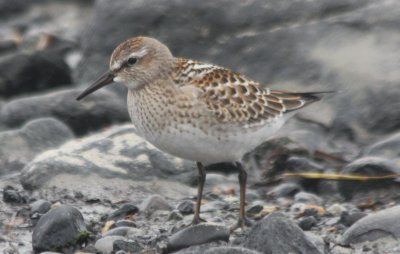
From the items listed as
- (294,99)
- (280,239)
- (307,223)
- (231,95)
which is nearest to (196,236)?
(280,239)

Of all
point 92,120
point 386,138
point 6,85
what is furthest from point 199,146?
point 6,85

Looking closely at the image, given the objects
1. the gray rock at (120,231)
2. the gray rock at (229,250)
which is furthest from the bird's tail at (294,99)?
the gray rock at (229,250)

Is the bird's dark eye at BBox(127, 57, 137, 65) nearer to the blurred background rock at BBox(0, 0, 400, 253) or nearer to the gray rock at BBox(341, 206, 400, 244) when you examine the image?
the blurred background rock at BBox(0, 0, 400, 253)

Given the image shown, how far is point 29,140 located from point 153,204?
2.40 metres

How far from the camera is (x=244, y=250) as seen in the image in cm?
644

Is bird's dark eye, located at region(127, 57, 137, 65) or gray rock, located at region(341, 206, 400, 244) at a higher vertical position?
bird's dark eye, located at region(127, 57, 137, 65)

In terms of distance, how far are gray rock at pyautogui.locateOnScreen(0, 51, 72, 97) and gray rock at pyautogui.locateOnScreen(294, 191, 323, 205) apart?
214 inches

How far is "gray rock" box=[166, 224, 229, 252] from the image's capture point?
7.16 metres

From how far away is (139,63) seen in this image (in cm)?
815

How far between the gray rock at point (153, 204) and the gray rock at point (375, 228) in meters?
1.87

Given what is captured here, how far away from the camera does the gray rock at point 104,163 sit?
9031 millimetres

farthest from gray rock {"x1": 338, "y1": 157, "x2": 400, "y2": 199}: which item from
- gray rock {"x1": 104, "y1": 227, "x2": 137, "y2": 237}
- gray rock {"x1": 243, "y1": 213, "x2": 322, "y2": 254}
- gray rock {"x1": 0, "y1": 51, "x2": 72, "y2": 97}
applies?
gray rock {"x1": 0, "y1": 51, "x2": 72, "y2": 97}

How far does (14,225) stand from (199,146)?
1.80 meters

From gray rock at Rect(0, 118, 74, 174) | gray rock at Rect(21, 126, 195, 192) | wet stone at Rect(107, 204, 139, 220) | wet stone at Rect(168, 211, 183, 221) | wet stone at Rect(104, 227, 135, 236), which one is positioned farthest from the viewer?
gray rock at Rect(0, 118, 74, 174)
